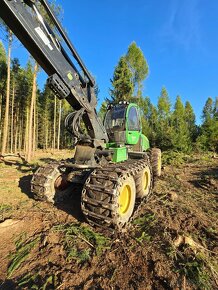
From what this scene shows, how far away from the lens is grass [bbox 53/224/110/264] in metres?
3.42

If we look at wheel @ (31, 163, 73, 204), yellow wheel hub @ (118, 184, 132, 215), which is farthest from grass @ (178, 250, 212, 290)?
wheel @ (31, 163, 73, 204)

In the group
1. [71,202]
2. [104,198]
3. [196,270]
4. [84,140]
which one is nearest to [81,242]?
[104,198]

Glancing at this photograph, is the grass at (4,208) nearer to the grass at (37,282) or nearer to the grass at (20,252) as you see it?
the grass at (20,252)

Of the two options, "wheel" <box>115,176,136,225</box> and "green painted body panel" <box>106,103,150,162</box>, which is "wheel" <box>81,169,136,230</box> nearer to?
"wheel" <box>115,176,136,225</box>

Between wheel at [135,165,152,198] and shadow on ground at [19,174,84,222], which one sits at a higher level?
wheel at [135,165,152,198]

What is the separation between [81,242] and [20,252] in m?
0.99

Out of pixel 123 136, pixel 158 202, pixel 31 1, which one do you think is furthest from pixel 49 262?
pixel 31 1

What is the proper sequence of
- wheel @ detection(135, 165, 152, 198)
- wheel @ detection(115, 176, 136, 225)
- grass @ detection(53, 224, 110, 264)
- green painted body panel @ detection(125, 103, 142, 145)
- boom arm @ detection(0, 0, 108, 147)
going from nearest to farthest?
grass @ detection(53, 224, 110, 264)
boom arm @ detection(0, 0, 108, 147)
wheel @ detection(115, 176, 136, 225)
wheel @ detection(135, 165, 152, 198)
green painted body panel @ detection(125, 103, 142, 145)

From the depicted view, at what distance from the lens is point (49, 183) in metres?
5.34

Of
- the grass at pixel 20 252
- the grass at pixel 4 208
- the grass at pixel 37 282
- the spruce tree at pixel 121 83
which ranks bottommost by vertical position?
the grass at pixel 37 282

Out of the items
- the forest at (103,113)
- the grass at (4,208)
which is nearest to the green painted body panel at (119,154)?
the grass at (4,208)

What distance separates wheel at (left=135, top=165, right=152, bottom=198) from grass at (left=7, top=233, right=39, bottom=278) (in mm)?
2737

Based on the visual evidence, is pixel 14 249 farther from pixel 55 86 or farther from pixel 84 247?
pixel 55 86

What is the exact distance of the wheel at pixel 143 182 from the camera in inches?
219
